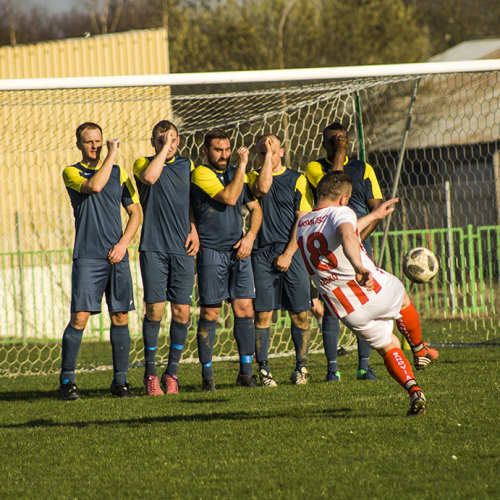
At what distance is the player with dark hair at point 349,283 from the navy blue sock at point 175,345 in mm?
1906

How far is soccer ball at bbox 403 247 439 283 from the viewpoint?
19.9 feet

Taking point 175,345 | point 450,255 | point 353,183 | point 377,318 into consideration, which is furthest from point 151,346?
point 450,255

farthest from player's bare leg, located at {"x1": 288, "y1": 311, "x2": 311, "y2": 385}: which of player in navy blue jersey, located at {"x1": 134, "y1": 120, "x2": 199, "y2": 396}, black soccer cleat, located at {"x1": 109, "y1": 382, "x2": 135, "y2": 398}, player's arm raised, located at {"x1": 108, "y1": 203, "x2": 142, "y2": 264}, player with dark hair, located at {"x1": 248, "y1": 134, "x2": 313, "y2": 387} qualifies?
player's arm raised, located at {"x1": 108, "y1": 203, "x2": 142, "y2": 264}

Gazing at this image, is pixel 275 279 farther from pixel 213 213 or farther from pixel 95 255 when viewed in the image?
pixel 95 255

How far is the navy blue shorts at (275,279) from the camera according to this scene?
6.29m

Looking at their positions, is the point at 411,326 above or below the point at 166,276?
below

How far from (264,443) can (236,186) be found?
8.20 feet

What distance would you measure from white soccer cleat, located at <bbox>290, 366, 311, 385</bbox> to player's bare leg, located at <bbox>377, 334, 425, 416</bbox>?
6.16 ft

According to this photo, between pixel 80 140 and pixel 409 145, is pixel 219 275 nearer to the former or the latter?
pixel 80 140

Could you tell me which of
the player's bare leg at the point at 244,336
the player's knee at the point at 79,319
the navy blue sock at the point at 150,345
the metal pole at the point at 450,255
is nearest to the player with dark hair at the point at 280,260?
the player's bare leg at the point at 244,336

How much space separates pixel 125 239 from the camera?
237 inches

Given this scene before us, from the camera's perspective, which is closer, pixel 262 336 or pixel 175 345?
pixel 175 345

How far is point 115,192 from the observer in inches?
240

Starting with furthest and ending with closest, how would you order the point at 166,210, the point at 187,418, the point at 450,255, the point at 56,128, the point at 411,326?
the point at 450,255
the point at 56,128
the point at 166,210
the point at 187,418
the point at 411,326
